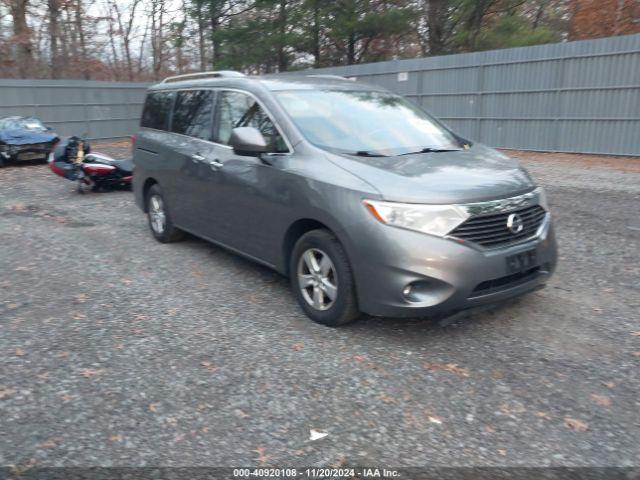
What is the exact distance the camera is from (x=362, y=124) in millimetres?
4930

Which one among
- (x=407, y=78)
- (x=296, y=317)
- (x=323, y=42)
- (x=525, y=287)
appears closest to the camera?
(x=525, y=287)

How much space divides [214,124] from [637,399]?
4.33 m

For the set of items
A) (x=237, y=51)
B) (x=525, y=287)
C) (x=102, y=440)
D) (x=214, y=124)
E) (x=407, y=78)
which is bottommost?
(x=102, y=440)

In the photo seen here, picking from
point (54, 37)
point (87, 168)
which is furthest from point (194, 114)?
point (54, 37)

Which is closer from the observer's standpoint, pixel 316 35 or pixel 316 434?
pixel 316 434

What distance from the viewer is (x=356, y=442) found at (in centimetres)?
293

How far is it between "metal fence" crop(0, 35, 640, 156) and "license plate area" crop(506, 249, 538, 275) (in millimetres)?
11326

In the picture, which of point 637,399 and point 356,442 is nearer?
point 356,442

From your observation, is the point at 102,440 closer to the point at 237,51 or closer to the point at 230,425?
the point at 230,425

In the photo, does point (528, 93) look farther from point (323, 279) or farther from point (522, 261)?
point (323, 279)

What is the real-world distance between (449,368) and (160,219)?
4.48 m

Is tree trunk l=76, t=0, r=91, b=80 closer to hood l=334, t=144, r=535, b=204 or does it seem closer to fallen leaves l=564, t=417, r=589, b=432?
hood l=334, t=144, r=535, b=204

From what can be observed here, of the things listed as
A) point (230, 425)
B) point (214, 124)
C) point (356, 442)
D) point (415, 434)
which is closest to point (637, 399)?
point (415, 434)

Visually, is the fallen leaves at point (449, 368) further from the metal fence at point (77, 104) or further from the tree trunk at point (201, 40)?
the tree trunk at point (201, 40)
